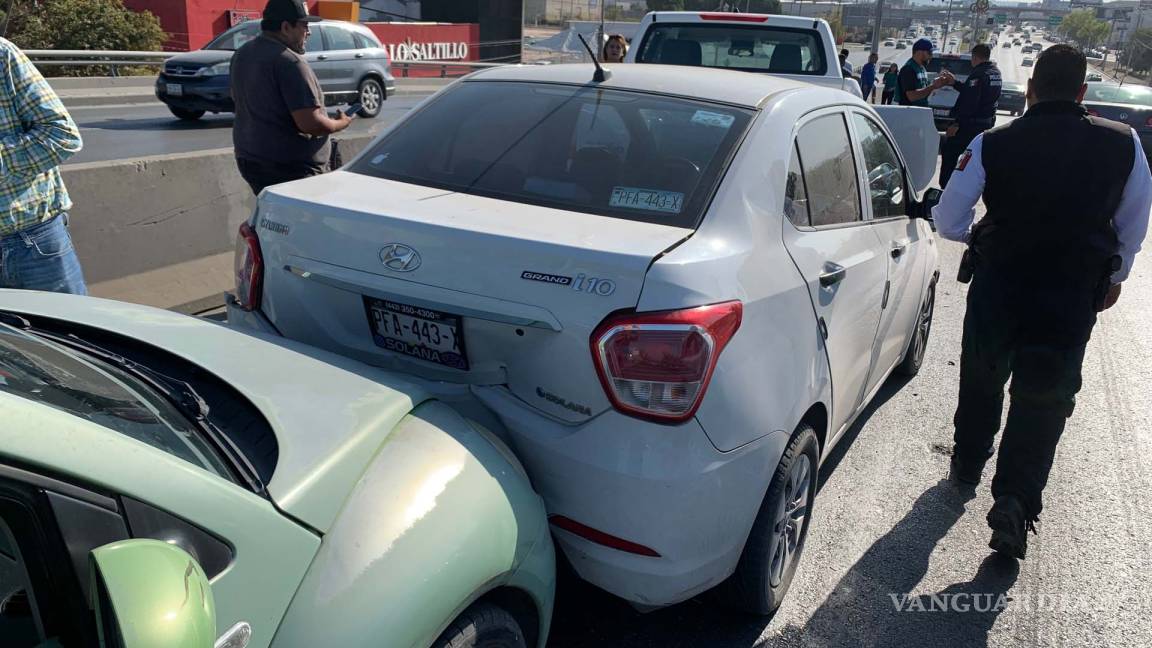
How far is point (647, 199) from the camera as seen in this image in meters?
2.91

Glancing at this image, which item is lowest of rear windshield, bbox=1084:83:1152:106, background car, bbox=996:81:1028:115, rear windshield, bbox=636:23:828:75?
background car, bbox=996:81:1028:115

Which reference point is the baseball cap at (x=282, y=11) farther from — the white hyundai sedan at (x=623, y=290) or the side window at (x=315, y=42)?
the side window at (x=315, y=42)

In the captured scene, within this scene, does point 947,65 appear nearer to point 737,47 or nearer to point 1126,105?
point 1126,105

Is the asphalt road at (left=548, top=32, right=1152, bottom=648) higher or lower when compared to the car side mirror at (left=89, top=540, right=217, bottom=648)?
lower

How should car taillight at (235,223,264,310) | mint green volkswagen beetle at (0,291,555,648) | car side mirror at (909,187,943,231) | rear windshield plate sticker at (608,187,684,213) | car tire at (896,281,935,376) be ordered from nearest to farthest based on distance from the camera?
mint green volkswagen beetle at (0,291,555,648) → rear windshield plate sticker at (608,187,684,213) → car taillight at (235,223,264,310) → car side mirror at (909,187,943,231) → car tire at (896,281,935,376)

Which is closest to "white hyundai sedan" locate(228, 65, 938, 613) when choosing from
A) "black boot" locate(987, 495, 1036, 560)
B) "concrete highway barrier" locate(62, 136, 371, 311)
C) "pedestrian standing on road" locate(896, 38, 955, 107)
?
"black boot" locate(987, 495, 1036, 560)

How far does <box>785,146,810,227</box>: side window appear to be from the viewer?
304 centimetres

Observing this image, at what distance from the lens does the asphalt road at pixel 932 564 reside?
10.2 feet

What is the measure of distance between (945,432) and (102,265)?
499cm

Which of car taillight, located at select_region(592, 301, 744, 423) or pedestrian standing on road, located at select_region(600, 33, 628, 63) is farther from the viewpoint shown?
pedestrian standing on road, located at select_region(600, 33, 628, 63)

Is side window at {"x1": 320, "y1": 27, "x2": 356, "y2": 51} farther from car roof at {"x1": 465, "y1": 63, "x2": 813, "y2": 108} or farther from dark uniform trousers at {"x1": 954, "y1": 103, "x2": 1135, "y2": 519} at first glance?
dark uniform trousers at {"x1": 954, "y1": 103, "x2": 1135, "y2": 519}

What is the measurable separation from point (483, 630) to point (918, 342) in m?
4.21

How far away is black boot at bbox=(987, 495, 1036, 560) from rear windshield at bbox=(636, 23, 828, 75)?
17.2 ft

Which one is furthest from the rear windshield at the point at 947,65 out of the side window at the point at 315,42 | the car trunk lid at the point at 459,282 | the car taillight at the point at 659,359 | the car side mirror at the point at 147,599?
the car side mirror at the point at 147,599
